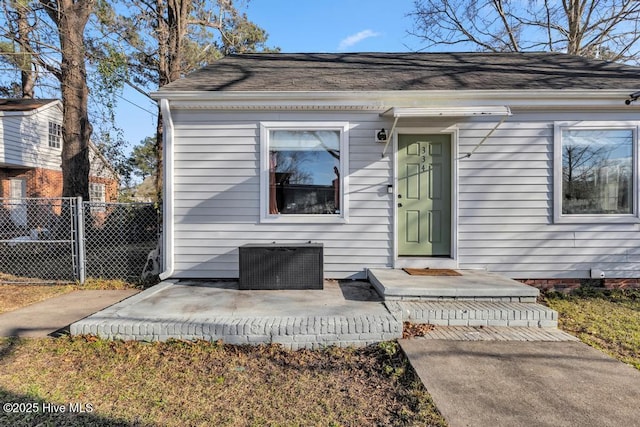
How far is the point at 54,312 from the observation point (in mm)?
4473

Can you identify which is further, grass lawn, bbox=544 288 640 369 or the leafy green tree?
the leafy green tree

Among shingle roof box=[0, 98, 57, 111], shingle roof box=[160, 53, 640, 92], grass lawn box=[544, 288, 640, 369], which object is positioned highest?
shingle roof box=[0, 98, 57, 111]

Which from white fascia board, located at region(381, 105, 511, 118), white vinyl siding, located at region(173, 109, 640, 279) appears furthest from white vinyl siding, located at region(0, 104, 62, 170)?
white fascia board, located at region(381, 105, 511, 118)

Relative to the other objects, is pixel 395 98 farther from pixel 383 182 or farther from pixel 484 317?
pixel 484 317

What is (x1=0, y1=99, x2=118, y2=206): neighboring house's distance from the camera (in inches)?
520

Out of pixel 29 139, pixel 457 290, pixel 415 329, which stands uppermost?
pixel 29 139

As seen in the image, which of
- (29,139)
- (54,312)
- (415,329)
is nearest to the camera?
(415,329)

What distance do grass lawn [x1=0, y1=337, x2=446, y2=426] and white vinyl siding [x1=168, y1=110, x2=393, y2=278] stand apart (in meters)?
2.04

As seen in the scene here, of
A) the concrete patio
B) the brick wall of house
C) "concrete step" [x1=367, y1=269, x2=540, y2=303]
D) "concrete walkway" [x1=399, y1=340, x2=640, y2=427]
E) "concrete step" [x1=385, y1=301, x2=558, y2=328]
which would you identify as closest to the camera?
"concrete walkway" [x1=399, y1=340, x2=640, y2=427]

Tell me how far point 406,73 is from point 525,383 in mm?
4975

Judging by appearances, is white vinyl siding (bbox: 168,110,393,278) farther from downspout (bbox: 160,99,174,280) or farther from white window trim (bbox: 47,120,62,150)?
white window trim (bbox: 47,120,62,150)

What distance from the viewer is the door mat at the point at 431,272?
4930mm

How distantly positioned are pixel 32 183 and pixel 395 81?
16.1 metres

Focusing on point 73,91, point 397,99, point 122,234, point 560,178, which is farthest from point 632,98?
point 73,91
